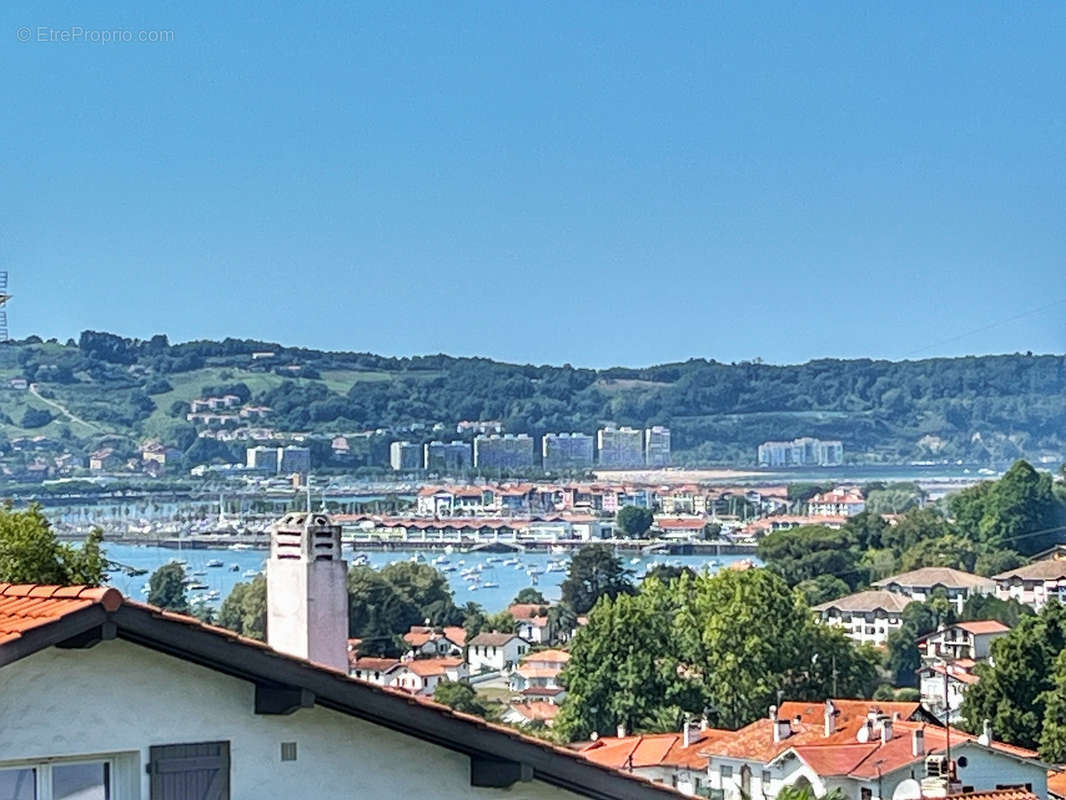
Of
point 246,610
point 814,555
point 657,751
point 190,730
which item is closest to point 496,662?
point 246,610

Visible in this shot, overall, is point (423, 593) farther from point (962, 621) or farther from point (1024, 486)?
point (1024, 486)

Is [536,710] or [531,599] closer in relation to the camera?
[536,710]

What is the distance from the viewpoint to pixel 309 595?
6.99 metres

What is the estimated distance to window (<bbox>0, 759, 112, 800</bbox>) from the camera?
5160mm

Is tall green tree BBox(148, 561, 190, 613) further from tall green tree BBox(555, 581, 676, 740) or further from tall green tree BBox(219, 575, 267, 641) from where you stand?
tall green tree BBox(555, 581, 676, 740)

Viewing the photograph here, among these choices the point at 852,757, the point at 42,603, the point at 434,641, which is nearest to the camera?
the point at 42,603

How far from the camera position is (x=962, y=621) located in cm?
11400

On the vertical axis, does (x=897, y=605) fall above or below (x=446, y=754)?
below

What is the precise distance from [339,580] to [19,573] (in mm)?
17366

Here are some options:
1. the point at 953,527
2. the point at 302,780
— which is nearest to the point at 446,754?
the point at 302,780

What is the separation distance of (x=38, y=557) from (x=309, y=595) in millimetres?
18607

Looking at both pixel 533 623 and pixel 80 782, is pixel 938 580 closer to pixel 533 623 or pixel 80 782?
pixel 533 623

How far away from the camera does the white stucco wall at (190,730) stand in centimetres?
514

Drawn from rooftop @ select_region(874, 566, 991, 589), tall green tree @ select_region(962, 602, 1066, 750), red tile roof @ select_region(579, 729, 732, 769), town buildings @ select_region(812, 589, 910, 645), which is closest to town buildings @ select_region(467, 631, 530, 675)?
town buildings @ select_region(812, 589, 910, 645)
